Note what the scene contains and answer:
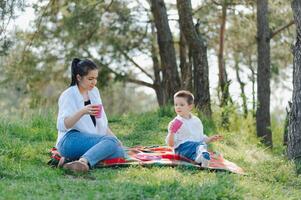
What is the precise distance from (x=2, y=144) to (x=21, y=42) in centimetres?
893

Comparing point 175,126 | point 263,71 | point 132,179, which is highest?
point 263,71

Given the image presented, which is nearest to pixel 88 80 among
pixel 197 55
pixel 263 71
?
pixel 197 55

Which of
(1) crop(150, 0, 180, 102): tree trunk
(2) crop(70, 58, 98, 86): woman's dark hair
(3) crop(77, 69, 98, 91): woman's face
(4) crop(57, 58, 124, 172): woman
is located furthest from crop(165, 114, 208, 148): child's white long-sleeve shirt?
(1) crop(150, 0, 180, 102): tree trunk

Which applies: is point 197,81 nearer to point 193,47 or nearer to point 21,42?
point 193,47

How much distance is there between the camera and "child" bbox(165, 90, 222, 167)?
632 cm

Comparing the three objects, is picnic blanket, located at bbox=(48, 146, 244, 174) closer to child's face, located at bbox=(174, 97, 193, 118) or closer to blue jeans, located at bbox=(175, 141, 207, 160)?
blue jeans, located at bbox=(175, 141, 207, 160)

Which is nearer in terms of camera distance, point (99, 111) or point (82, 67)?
point (99, 111)

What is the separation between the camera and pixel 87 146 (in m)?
5.92

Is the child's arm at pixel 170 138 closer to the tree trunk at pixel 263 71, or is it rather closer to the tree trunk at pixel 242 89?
the tree trunk at pixel 242 89

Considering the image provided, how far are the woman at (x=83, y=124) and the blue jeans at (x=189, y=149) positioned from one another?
0.65 metres

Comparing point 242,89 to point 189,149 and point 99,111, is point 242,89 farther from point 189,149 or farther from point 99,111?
point 99,111

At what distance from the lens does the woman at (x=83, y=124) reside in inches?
229

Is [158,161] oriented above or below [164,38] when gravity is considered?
below

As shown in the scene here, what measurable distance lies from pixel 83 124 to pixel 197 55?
210 inches
